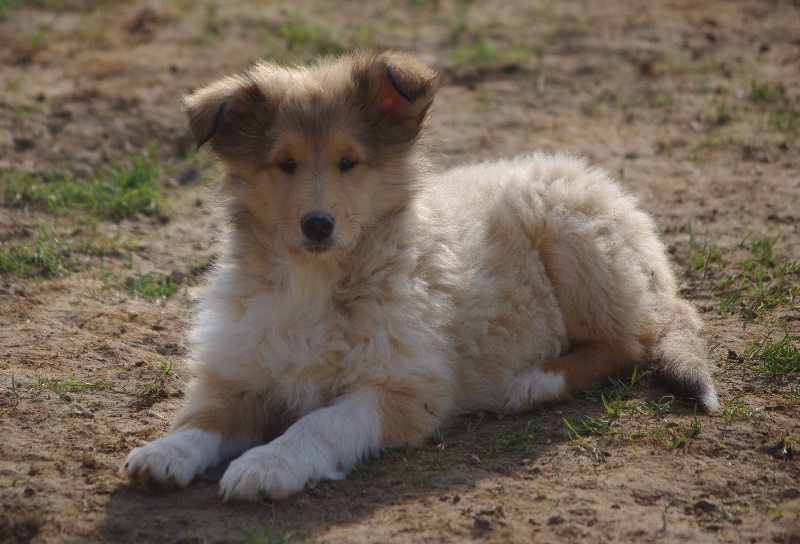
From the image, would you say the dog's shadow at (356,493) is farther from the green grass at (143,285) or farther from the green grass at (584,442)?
the green grass at (143,285)

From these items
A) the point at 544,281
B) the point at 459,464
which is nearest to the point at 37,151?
the point at 544,281

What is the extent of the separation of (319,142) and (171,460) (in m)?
1.60

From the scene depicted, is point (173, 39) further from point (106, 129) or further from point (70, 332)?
point (70, 332)

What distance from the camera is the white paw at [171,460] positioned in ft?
12.8

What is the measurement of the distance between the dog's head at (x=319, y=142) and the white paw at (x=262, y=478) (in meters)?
0.98

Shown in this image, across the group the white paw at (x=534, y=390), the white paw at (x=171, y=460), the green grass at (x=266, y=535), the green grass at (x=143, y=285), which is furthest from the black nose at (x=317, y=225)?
the green grass at (x=143, y=285)

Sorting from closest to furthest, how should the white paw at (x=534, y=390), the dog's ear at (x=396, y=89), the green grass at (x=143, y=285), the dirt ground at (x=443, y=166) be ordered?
the dirt ground at (x=443, y=166), the dog's ear at (x=396, y=89), the white paw at (x=534, y=390), the green grass at (x=143, y=285)

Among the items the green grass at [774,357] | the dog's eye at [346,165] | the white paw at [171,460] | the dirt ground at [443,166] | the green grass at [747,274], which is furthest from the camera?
the green grass at [747,274]

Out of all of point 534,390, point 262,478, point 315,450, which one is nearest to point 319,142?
point 315,450

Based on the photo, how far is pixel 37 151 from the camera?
8.02 meters

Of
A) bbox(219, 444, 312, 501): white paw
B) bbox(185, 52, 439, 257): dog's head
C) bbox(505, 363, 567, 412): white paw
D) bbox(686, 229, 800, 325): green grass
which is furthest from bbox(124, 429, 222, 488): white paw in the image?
bbox(686, 229, 800, 325): green grass

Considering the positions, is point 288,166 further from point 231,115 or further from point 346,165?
point 231,115

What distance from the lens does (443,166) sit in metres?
8.24

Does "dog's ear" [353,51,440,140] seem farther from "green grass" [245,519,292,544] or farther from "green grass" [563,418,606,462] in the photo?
"green grass" [245,519,292,544]
